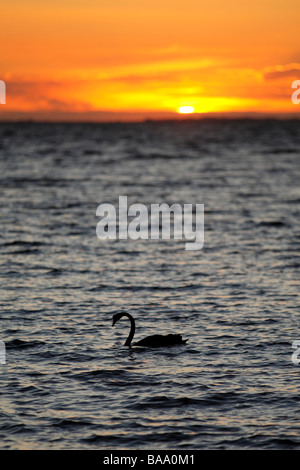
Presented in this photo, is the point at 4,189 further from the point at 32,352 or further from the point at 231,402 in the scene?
the point at 231,402

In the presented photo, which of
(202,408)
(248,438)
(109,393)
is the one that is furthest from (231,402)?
(109,393)

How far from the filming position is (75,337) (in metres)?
19.0

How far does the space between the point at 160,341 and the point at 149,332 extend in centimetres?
156

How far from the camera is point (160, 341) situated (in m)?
18.2

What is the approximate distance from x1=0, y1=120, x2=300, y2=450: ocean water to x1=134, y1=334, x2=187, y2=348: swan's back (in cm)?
24

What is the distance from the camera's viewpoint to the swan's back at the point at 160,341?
1814cm

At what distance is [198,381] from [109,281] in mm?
10358

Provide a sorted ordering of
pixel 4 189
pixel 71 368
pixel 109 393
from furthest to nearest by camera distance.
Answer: pixel 4 189 < pixel 71 368 < pixel 109 393

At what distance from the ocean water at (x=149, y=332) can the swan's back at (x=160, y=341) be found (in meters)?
0.24
